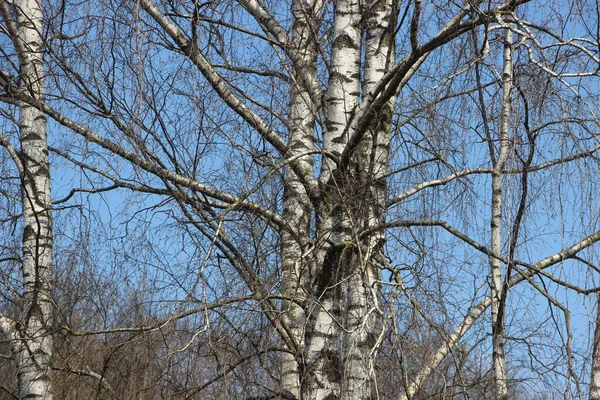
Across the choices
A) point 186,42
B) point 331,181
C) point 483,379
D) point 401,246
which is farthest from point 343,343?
point 186,42

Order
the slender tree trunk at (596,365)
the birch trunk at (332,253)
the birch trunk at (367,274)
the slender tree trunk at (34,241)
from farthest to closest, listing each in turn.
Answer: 1. the slender tree trunk at (34,241)
2. the birch trunk at (332,253)
3. the birch trunk at (367,274)
4. the slender tree trunk at (596,365)

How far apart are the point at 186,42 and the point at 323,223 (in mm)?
1438

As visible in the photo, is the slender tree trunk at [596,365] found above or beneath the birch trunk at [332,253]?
beneath

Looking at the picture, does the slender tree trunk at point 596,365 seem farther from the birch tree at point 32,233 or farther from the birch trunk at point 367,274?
the birch tree at point 32,233

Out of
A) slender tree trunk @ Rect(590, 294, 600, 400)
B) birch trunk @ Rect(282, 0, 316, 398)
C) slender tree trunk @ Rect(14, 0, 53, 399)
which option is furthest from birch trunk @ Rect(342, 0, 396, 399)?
slender tree trunk @ Rect(14, 0, 53, 399)

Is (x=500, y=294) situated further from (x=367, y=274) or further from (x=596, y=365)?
(x=367, y=274)

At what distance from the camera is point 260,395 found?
424cm

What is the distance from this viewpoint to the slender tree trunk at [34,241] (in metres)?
5.04

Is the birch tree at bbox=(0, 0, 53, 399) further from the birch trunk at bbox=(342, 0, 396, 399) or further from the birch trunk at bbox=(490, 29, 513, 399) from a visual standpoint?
the birch trunk at bbox=(490, 29, 513, 399)

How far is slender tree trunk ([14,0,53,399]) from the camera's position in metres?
5.04

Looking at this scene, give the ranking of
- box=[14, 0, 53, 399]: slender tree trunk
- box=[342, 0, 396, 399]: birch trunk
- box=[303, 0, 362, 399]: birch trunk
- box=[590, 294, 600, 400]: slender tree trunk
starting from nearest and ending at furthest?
box=[590, 294, 600, 400]: slender tree trunk
box=[342, 0, 396, 399]: birch trunk
box=[303, 0, 362, 399]: birch trunk
box=[14, 0, 53, 399]: slender tree trunk

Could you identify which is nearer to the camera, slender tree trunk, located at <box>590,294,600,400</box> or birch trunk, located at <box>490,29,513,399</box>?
slender tree trunk, located at <box>590,294,600,400</box>

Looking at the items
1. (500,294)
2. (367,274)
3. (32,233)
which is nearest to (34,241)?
(32,233)

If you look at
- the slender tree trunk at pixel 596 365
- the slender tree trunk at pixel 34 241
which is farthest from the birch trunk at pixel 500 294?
the slender tree trunk at pixel 34 241
